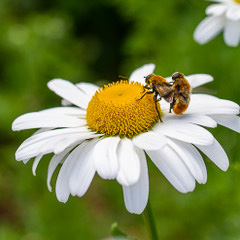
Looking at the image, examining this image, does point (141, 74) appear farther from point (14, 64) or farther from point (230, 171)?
point (14, 64)

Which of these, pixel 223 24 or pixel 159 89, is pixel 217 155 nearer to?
pixel 159 89

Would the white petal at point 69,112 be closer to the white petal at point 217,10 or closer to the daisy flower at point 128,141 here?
the daisy flower at point 128,141

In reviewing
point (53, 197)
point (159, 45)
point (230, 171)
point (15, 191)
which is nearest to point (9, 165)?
point (15, 191)

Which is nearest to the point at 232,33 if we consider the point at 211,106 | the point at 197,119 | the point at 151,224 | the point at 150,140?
the point at 211,106

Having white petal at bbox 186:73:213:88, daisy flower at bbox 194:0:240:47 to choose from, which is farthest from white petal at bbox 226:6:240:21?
white petal at bbox 186:73:213:88

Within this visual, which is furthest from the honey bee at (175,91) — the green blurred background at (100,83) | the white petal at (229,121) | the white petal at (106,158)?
the green blurred background at (100,83)

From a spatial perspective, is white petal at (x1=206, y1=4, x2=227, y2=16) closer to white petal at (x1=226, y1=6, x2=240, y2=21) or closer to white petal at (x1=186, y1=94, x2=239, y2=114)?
white petal at (x1=226, y1=6, x2=240, y2=21)
